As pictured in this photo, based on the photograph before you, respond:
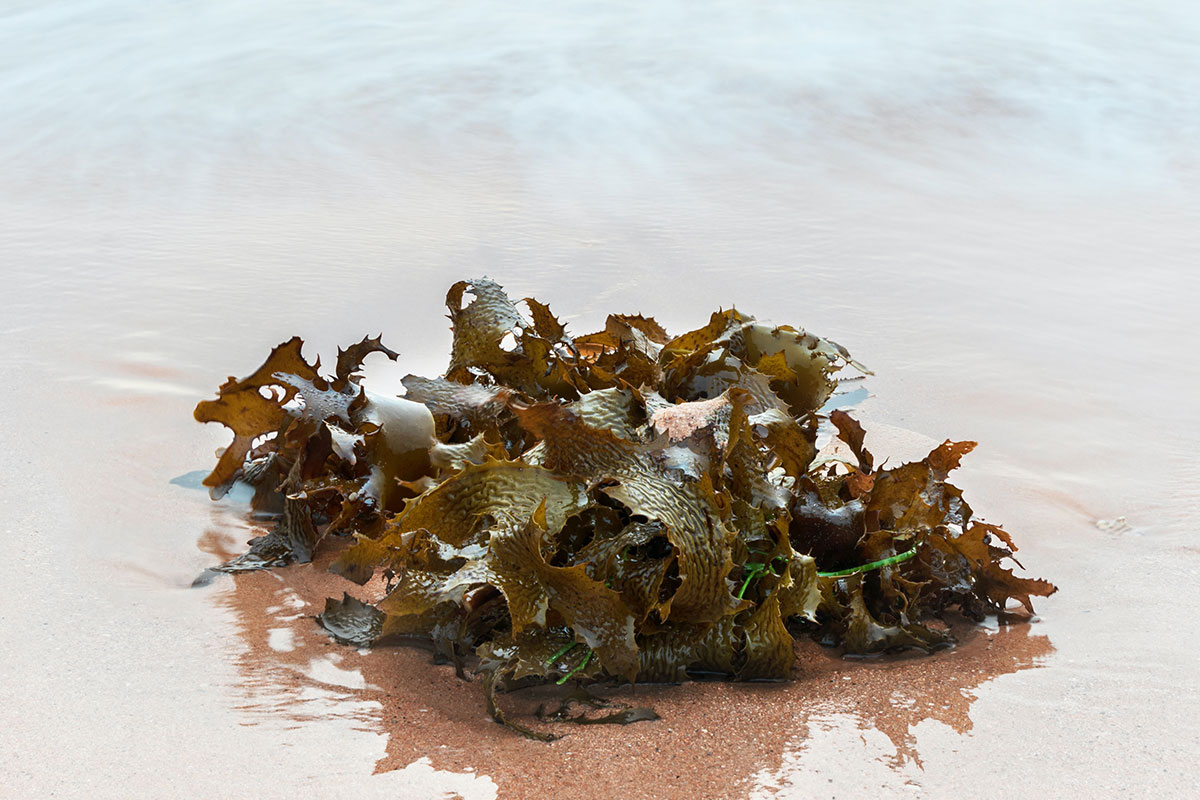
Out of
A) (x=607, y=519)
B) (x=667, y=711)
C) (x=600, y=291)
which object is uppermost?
(x=607, y=519)

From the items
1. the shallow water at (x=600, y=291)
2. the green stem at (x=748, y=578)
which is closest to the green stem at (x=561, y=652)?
the shallow water at (x=600, y=291)

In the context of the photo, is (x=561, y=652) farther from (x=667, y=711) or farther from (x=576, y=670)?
(x=667, y=711)

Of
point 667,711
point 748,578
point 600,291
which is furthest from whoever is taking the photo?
point 600,291

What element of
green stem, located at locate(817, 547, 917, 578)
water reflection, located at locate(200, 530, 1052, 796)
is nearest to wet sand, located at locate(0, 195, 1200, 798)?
water reflection, located at locate(200, 530, 1052, 796)

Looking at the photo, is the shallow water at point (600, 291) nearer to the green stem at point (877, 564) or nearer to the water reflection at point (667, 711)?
the water reflection at point (667, 711)

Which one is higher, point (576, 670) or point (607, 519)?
point (607, 519)

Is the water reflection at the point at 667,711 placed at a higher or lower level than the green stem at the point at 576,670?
lower

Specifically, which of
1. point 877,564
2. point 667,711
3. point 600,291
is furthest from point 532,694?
point 600,291

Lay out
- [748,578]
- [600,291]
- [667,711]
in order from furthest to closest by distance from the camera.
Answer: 1. [600,291]
2. [748,578]
3. [667,711]
